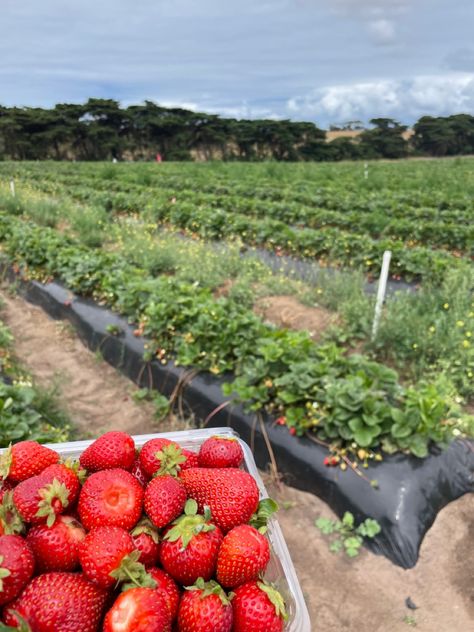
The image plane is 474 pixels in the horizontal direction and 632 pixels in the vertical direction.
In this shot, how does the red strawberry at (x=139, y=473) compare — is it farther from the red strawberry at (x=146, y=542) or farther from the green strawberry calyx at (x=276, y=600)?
the green strawberry calyx at (x=276, y=600)

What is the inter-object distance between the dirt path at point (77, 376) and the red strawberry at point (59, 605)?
11.4 feet

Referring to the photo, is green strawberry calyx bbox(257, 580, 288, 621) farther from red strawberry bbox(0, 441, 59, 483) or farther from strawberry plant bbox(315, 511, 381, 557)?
strawberry plant bbox(315, 511, 381, 557)

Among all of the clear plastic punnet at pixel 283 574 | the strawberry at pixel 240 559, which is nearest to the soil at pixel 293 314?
the clear plastic punnet at pixel 283 574

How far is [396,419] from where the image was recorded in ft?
11.7

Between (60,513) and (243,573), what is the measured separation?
0.54 metres

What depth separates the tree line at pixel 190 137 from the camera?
5053 centimetres

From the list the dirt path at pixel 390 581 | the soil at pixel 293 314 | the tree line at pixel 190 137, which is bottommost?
the dirt path at pixel 390 581

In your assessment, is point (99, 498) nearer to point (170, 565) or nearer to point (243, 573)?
point (170, 565)

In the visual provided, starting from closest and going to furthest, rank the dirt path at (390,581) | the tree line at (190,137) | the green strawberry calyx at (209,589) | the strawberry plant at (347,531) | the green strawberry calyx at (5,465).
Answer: the green strawberry calyx at (209,589) → the green strawberry calyx at (5,465) → the dirt path at (390,581) → the strawberry plant at (347,531) → the tree line at (190,137)

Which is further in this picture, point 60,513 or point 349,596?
point 349,596

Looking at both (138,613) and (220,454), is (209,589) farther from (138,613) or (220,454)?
(220,454)

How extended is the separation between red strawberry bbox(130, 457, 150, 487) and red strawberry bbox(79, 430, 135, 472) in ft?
0.08

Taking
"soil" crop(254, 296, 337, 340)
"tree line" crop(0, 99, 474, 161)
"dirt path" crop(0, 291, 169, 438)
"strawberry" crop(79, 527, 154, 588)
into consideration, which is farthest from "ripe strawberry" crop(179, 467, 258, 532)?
"tree line" crop(0, 99, 474, 161)

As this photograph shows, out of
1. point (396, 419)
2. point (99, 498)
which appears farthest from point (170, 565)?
point (396, 419)
